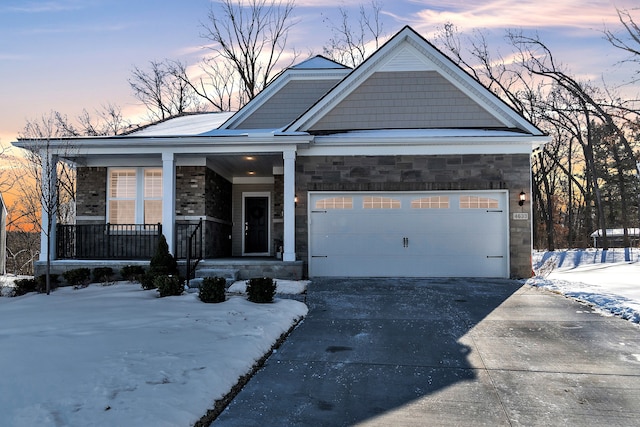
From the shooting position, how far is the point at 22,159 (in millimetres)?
19844

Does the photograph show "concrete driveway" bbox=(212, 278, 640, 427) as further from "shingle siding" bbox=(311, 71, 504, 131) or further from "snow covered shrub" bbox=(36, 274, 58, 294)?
"snow covered shrub" bbox=(36, 274, 58, 294)

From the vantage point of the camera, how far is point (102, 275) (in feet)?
34.4

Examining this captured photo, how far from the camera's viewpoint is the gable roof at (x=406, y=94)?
37.6 ft

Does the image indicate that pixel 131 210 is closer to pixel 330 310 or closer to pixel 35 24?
pixel 35 24

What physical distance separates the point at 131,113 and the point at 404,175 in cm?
2512

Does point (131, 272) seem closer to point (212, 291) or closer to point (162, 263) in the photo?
point (162, 263)

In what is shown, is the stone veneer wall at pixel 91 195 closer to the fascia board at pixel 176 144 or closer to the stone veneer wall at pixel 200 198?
the fascia board at pixel 176 144

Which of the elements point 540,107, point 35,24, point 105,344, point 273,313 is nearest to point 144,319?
point 105,344

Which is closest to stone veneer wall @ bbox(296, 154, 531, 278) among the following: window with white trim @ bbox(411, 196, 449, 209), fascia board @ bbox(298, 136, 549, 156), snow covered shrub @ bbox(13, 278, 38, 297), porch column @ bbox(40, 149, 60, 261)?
fascia board @ bbox(298, 136, 549, 156)

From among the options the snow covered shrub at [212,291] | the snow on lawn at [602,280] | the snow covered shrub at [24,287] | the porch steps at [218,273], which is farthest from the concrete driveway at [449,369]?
the snow covered shrub at [24,287]

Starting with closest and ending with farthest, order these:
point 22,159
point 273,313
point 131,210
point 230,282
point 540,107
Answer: point 273,313 → point 230,282 → point 131,210 → point 22,159 → point 540,107

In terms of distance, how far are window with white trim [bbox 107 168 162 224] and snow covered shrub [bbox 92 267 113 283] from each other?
210cm

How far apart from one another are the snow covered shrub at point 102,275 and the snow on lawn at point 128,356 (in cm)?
272

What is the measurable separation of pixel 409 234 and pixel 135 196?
773 centimetres
